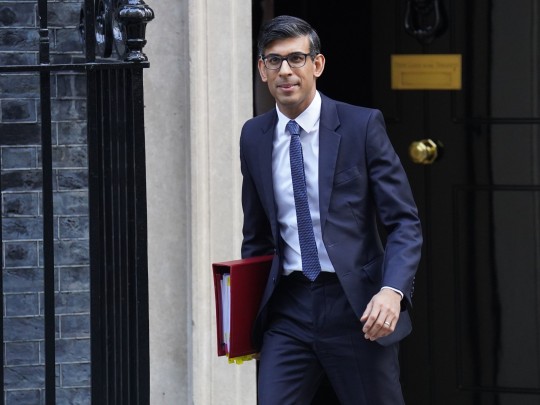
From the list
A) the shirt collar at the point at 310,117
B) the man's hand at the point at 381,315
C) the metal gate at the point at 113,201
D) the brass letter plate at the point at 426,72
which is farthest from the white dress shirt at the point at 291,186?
the brass letter plate at the point at 426,72

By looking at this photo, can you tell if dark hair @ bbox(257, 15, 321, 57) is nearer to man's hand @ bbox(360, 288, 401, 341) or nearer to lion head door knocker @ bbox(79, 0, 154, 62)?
lion head door knocker @ bbox(79, 0, 154, 62)

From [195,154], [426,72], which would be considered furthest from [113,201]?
[426,72]

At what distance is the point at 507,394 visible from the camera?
626 cm

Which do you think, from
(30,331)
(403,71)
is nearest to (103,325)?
(30,331)

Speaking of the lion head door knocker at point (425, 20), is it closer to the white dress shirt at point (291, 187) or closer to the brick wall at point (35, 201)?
the brick wall at point (35, 201)

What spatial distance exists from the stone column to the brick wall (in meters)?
0.27

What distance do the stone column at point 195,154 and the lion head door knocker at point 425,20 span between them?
0.98 m

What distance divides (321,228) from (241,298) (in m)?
0.34

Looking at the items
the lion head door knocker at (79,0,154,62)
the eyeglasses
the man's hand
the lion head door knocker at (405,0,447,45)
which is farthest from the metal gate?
the lion head door knocker at (405,0,447,45)

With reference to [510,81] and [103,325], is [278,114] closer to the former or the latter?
[103,325]

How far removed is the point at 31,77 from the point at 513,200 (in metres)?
2.13

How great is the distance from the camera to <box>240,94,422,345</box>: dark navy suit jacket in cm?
421

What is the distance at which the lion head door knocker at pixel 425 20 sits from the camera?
245 inches

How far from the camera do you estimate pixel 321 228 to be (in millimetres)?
4258
